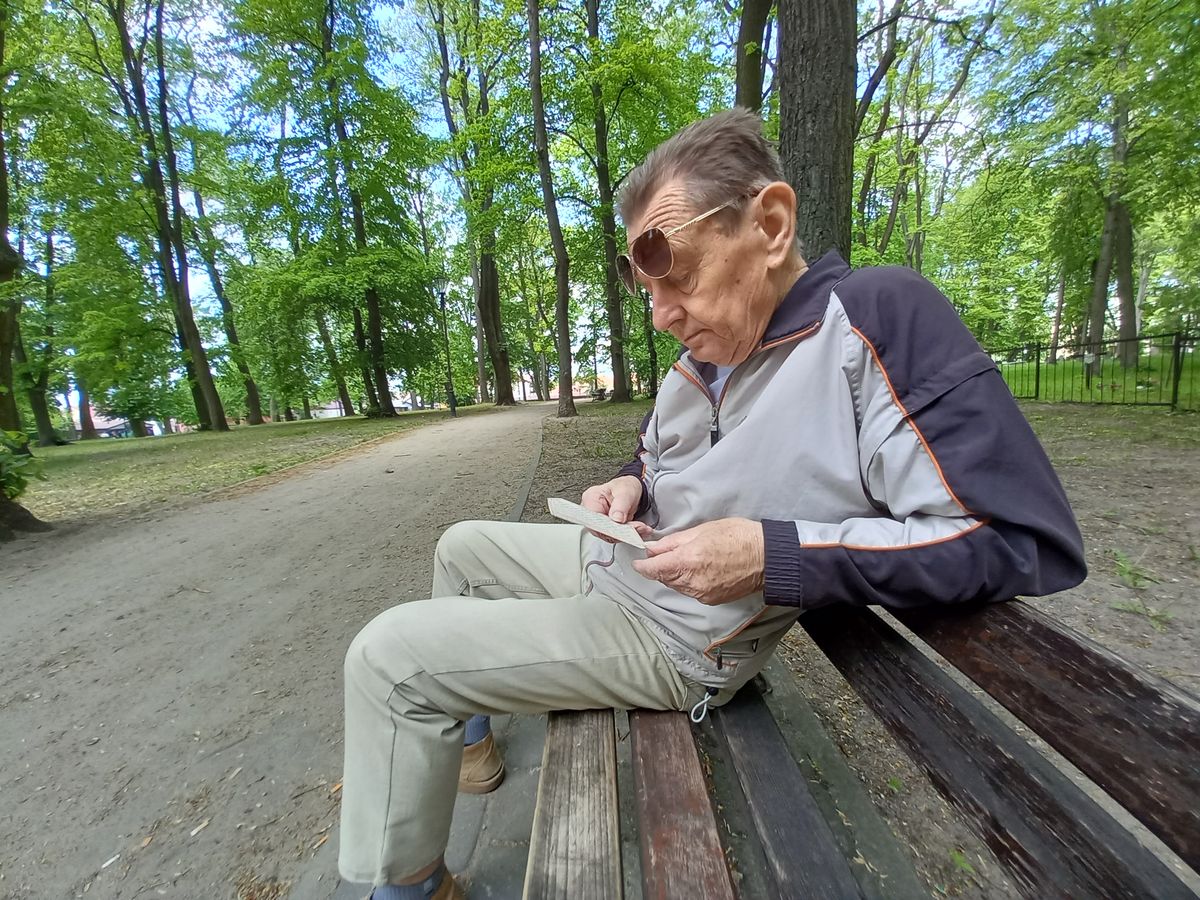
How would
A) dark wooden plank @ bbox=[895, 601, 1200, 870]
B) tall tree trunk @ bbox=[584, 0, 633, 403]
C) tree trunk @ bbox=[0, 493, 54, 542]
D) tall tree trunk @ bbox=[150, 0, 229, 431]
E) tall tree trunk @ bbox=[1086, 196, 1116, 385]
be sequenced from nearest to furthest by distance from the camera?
A: dark wooden plank @ bbox=[895, 601, 1200, 870] → tree trunk @ bbox=[0, 493, 54, 542] → tall tree trunk @ bbox=[1086, 196, 1116, 385] → tall tree trunk @ bbox=[584, 0, 633, 403] → tall tree trunk @ bbox=[150, 0, 229, 431]

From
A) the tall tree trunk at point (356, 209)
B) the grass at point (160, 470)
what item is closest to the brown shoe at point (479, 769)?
the grass at point (160, 470)

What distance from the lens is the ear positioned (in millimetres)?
1284

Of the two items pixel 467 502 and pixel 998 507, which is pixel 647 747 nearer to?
pixel 998 507

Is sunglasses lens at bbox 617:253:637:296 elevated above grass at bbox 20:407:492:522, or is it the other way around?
sunglasses lens at bbox 617:253:637:296

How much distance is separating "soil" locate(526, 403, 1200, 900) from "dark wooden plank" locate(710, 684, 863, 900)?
13.3 inches

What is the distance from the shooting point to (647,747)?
124cm

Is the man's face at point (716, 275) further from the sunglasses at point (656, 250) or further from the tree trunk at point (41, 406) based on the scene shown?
the tree trunk at point (41, 406)

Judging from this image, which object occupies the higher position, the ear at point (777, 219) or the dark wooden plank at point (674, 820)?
the ear at point (777, 219)

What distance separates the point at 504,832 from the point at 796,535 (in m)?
1.31

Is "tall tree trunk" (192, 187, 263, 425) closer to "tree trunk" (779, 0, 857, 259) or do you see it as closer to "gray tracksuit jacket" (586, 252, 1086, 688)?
"tree trunk" (779, 0, 857, 259)

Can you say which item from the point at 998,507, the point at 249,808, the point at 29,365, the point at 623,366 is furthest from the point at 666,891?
the point at 29,365

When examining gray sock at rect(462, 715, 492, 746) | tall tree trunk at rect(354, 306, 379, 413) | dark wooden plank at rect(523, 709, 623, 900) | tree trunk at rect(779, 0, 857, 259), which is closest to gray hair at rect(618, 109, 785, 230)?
dark wooden plank at rect(523, 709, 623, 900)

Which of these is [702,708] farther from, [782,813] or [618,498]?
[618,498]

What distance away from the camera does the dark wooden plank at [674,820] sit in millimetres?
882
